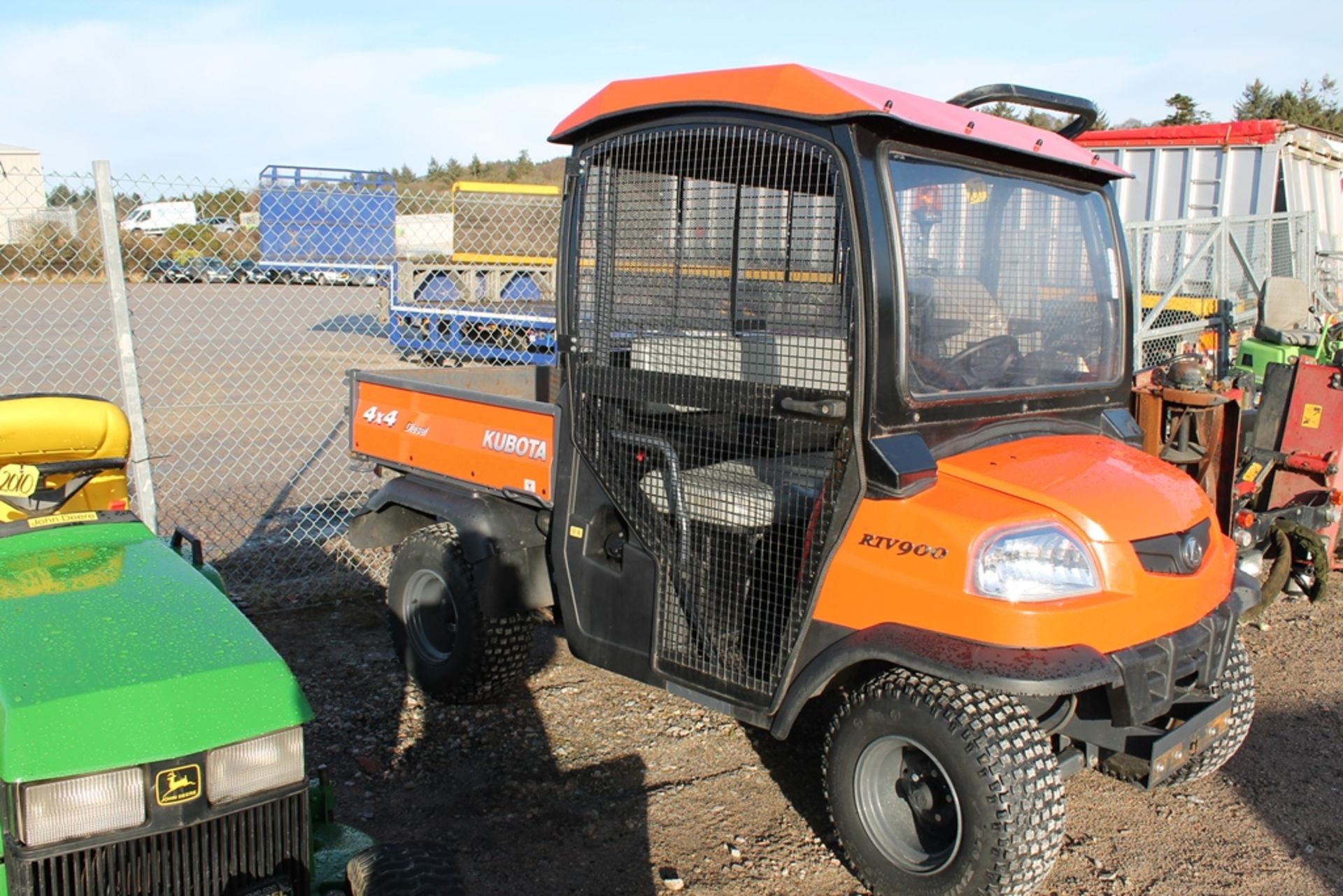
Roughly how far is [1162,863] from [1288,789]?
81 centimetres

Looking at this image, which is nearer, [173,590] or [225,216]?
[173,590]

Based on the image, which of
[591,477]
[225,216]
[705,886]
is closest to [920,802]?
[705,886]

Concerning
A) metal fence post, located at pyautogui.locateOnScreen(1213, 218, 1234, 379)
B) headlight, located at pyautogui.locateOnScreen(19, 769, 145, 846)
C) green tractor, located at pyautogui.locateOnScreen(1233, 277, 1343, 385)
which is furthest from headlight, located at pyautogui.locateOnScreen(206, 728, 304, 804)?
metal fence post, located at pyautogui.locateOnScreen(1213, 218, 1234, 379)

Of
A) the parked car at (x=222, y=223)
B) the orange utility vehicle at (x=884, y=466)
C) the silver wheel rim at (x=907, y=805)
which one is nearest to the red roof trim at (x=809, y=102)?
the orange utility vehicle at (x=884, y=466)

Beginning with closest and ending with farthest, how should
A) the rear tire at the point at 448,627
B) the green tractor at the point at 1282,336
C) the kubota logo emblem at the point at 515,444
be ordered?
the kubota logo emblem at the point at 515,444 → the rear tire at the point at 448,627 → the green tractor at the point at 1282,336

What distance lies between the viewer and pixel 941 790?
3.02m

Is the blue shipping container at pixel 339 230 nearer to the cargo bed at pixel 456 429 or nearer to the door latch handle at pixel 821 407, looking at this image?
the cargo bed at pixel 456 429

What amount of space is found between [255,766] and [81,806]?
0.97 ft

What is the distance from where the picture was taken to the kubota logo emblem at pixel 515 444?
395 centimetres

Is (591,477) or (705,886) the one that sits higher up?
(591,477)

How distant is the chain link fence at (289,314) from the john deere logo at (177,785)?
319 cm

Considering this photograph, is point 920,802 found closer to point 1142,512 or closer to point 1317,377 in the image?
point 1142,512

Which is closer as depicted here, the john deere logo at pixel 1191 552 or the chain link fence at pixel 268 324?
the john deere logo at pixel 1191 552

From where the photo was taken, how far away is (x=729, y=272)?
338 centimetres
